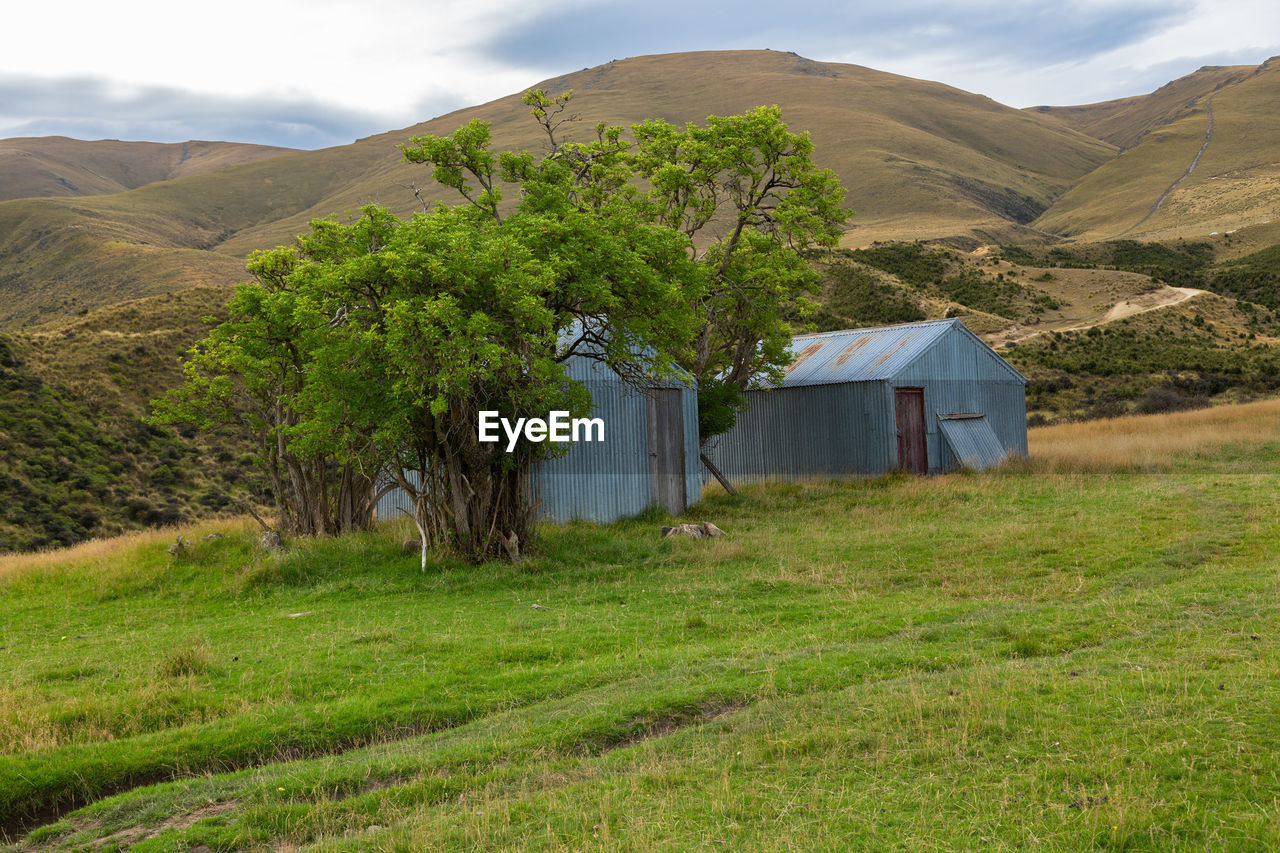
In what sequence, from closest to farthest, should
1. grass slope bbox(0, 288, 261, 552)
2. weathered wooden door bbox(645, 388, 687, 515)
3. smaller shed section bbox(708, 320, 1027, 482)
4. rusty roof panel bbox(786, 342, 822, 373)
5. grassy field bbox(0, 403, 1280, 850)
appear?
grassy field bbox(0, 403, 1280, 850), weathered wooden door bbox(645, 388, 687, 515), smaller shed section bbox(708, 320, 1027, 482), rusty roof panel bbox(786, 342, 822, 373), grass slope bbox(0, 288, 261, 552)

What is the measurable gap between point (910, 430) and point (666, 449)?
935 cm

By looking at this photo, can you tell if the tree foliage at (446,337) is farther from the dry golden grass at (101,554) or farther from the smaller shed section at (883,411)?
the smaller shed section at (883,411)

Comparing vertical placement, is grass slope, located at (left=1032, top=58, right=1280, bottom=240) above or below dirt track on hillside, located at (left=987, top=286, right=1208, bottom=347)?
above

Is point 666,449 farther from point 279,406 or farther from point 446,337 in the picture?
point 279,406

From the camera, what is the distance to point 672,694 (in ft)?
28.5

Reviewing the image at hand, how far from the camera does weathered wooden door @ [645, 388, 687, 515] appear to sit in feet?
76.3

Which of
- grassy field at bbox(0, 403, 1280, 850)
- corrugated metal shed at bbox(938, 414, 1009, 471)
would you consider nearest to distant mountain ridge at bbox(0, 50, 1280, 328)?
corrugated metal shed at bbox(938, 414, 1009, 471)

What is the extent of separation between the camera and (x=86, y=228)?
114 meters

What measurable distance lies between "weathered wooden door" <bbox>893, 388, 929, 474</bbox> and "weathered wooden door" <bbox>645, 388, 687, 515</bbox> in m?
8.18

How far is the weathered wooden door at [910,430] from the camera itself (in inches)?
1140

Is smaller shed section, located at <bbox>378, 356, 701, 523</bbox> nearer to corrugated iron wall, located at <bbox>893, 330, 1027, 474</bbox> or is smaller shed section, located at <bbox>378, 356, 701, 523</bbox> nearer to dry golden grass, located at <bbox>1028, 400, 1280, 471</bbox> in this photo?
corrugated iron wall, located at <bbox>893, 330, 1027, 474</bbox>

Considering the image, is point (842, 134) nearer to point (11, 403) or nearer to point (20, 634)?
point (11, 403)

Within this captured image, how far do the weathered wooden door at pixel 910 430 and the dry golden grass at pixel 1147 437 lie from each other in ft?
10.3

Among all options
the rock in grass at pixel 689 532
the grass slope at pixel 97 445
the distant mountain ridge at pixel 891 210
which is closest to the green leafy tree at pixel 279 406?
the rock in grass at pixel 689 532
